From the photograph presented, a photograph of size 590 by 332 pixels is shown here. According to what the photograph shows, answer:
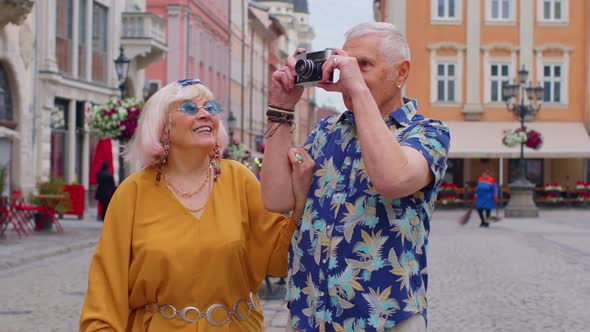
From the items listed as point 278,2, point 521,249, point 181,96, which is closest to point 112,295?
point 181,96

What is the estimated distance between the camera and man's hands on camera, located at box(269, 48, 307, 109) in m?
3.33

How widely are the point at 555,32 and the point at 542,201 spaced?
9.70m

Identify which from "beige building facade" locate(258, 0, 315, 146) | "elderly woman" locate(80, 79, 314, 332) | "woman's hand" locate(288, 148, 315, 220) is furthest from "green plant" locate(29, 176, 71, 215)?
"beige building facade" locate(258, 0, 315, 146)

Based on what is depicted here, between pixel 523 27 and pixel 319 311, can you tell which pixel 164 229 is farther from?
pixel 523 27

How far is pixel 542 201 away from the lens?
3903 centimetres

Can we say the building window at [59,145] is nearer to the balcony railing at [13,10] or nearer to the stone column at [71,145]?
the stone column at [71,145]

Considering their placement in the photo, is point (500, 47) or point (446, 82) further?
point (500, 47)

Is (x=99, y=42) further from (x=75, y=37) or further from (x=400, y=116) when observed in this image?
(x=400, y=116)

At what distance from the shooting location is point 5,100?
26109 mm

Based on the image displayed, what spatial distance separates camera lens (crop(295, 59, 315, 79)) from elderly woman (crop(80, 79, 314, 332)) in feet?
1.79

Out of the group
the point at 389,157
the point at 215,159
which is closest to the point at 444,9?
the point at 215,159

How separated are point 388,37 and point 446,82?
41803mm

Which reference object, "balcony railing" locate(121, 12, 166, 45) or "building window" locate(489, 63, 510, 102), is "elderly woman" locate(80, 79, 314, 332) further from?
"building window" locate(489, 63, 510, 102)

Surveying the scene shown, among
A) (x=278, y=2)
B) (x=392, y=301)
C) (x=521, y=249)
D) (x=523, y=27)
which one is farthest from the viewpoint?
(x=278, y=2)
